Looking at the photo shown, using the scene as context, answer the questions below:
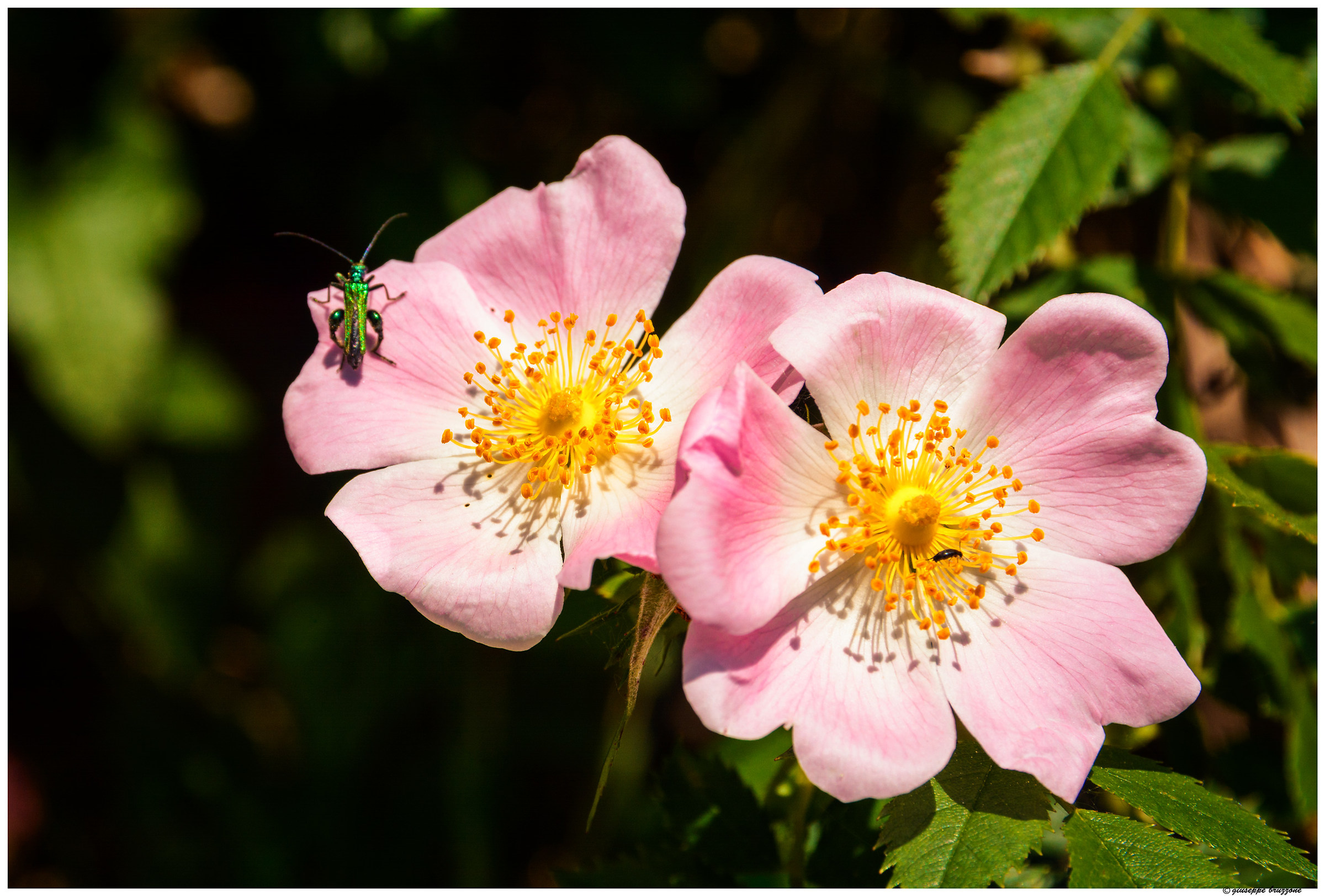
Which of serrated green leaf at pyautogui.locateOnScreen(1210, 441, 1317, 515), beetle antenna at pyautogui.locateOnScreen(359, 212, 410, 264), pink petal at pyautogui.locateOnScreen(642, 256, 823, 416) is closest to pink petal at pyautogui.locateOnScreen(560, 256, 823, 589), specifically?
pink petal at pyautogui.locateOnScreen(642, 256, 823, 416)

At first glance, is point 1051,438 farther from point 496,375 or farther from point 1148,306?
point 496,375

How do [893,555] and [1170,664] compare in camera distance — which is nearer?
[1170,664]

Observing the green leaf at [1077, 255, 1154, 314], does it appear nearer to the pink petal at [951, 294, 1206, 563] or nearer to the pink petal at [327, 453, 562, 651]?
the pink petal at [951, 294, 1206, 563]

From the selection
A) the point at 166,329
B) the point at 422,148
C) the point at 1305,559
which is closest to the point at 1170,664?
the point at 1305,559

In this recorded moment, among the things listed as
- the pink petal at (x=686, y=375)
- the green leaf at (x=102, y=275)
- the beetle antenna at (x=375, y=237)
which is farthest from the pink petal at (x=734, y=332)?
the green leaf at (x=102, y=275)

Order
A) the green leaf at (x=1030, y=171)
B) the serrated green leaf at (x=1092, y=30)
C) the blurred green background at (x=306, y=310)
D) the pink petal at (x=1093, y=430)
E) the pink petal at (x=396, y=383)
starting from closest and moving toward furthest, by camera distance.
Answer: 1. the pink petal at (x=1093, y=430)
2. the pink petal at (x=396, y=383)
3. the green leaf at (x=1030, y=171)
4. the serrated green leaf at (x=1092, y=30)
5. the blurred green background at (x=306, y=310)

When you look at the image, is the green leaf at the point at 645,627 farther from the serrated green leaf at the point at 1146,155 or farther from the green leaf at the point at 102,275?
the green leaf at the point at 102,275
